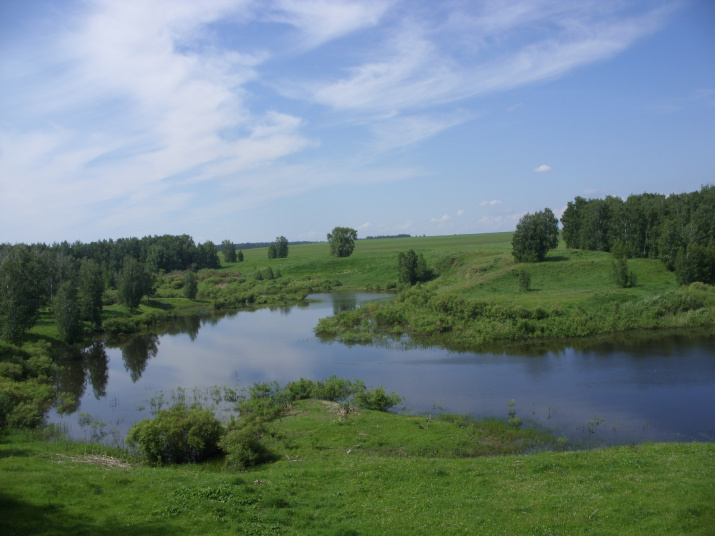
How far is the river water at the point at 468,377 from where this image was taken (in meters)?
24.5

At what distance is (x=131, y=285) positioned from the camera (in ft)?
220

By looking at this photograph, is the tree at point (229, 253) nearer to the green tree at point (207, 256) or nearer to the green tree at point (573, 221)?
the green tree at point (207, 256)

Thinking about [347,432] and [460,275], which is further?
[460,275]

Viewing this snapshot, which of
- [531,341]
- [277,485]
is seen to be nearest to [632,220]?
[531,341]

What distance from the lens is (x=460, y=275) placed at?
80.6 m

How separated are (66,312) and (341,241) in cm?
8932

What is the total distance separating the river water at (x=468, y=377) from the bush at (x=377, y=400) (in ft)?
3.09

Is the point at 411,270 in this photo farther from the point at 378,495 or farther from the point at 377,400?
→ the point at 378,495

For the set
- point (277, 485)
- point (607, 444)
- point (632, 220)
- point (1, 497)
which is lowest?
point (607, 444)

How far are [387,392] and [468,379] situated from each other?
235 inches

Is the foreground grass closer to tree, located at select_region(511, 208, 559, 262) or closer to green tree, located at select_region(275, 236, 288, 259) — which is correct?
tree, located at select_region(511, 208, 559, 262)

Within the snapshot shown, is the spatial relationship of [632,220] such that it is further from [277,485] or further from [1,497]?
[1,497]

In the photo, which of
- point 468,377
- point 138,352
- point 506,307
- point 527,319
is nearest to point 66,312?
point 138,352

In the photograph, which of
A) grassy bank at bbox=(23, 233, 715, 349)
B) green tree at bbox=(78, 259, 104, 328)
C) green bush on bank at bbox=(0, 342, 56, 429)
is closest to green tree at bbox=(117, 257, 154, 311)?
grassy bank at bbox=(23, 233, 715, 349)
